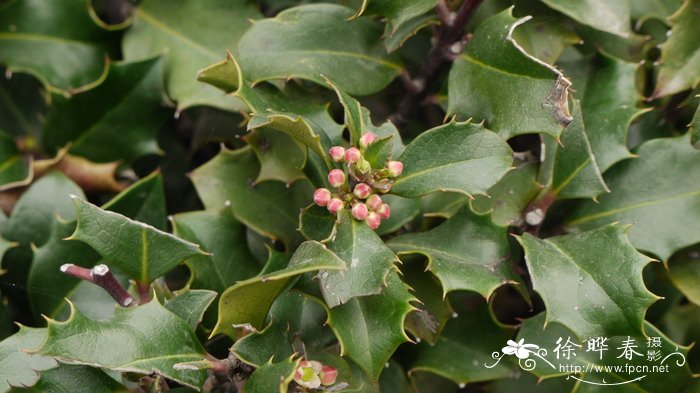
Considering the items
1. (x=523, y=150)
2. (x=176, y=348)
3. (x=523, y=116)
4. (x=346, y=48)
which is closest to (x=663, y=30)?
(x=523, y=150)

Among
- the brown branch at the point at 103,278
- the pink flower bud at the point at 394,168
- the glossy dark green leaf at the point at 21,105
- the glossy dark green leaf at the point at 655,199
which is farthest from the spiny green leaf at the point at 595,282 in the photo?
the glossy dark green leaf at the point at 21,105

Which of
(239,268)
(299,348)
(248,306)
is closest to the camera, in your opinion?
(248,306)

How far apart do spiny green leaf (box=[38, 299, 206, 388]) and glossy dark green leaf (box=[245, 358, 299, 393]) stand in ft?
0.28

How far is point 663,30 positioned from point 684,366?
1.99 feet

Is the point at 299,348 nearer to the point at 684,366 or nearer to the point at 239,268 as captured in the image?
the point at 239,268

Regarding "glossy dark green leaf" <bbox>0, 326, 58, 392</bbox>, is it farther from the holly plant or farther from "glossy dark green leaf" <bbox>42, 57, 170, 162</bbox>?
"glossy dark green leaf" <bbox>42, 57, 170, 162</bbox>

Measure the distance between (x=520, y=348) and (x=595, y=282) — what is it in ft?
0.60

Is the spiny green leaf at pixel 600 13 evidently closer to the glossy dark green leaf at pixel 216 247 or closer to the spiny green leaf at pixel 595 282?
the spiny green leaf at pixel 595 282

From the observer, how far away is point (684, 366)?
1.12 meters

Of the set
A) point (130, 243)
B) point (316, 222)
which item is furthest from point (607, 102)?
point (130, 243)

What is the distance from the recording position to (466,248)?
1.06m

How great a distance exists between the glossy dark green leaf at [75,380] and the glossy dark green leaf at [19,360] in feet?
0.18

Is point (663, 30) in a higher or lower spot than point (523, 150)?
higher

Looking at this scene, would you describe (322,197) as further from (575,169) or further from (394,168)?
(575,169)
